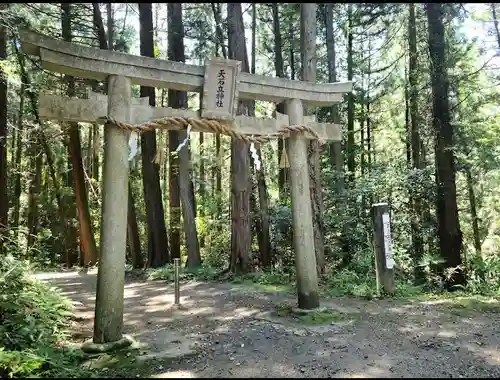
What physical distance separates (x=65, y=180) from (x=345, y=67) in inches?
566

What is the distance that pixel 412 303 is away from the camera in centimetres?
670

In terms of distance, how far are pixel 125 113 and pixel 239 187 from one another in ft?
18.0

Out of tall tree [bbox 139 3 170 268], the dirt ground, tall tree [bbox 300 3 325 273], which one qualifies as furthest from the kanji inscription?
tall tree [bbox 139 3 170 268]

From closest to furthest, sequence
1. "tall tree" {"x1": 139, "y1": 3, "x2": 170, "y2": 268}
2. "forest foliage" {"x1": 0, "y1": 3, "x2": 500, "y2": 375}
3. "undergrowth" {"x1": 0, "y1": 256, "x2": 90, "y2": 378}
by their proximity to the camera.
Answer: "undergrowth" {"x1": 0, "y1": 256, "x2": 90, "y2": 378}
"forest foliage" {"x1": 0, "y1": 3, "x2": 500, "y2": 375}
"tall tree" {"x1": 139, "y1": 3, "x2": 170, "y2": 268}

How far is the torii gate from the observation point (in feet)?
14.8

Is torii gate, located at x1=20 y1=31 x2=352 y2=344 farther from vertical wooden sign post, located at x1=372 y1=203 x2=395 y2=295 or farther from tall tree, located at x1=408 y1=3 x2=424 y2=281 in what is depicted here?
tall tree, located at x1=408 y1=3 x2=424 y2=281

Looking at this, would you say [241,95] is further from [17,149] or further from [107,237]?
[17,149]

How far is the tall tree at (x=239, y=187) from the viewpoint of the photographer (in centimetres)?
1001

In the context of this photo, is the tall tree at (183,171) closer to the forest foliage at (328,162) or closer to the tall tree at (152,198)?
the forest foliage at (328,162)

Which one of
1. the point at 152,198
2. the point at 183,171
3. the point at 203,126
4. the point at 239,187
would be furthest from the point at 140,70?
the point at 152,198

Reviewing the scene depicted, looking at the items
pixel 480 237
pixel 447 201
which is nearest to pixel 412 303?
pixel 447 201

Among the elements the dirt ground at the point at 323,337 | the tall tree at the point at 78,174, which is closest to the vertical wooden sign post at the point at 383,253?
the dirt ground at the point at 323,337

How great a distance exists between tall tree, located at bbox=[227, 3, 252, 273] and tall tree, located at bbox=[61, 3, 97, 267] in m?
6.01

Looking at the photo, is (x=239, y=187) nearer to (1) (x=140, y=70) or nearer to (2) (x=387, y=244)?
(2) (x=387, y=244)
